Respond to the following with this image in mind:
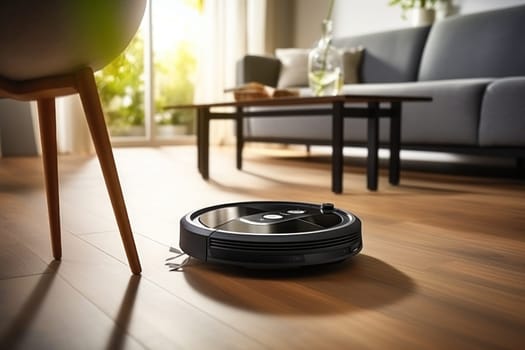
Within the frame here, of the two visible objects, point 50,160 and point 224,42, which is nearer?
point 50,160

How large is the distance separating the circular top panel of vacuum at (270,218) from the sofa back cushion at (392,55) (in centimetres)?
245

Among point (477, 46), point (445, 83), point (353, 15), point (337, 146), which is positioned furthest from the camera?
point (353, 15)

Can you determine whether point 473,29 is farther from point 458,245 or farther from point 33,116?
point 33,116

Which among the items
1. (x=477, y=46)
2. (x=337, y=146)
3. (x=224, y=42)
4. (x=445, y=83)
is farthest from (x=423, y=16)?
(x=337, y=146)

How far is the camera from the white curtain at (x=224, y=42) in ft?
15.0

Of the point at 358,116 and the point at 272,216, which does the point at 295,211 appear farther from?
the point at 358,116

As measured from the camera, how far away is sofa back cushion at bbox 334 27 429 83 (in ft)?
11.2

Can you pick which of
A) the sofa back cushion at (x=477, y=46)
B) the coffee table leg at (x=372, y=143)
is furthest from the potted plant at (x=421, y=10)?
the coffee table leg at (x=372, y=143)

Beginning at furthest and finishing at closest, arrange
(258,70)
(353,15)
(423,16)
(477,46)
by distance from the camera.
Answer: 1. (353,15)
2. (258,70)
3. (423,16)
4. (477,46)

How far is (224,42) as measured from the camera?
467 centimetres

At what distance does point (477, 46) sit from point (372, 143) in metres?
1.34

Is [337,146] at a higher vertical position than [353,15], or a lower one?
lower

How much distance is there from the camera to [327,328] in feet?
2.35

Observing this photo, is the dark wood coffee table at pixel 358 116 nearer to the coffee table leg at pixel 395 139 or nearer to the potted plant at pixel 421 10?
the coffee table leg at pixel 395 139
